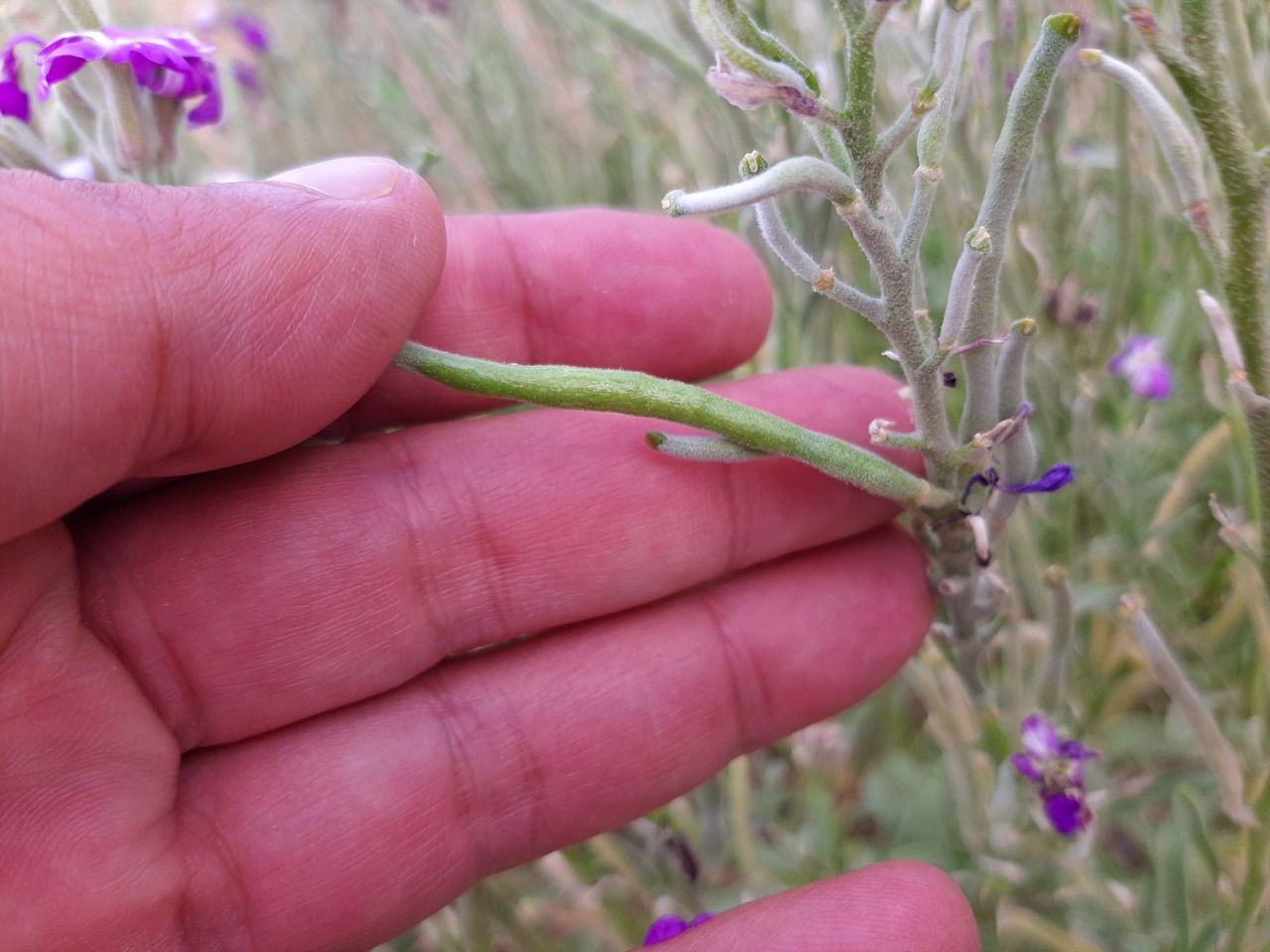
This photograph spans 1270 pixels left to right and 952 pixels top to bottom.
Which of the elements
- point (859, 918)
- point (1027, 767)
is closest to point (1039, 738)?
point (1027, 767)

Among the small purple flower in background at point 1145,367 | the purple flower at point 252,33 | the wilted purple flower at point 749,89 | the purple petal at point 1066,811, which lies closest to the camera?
the wilted purple flower at point 749,89

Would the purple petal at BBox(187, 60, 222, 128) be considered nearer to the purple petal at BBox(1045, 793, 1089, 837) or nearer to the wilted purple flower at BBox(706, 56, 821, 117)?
the wilted purple flower at BBox(706, 56, 821, 117)

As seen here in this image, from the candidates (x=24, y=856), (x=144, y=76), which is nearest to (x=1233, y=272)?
(x=144, y=76)

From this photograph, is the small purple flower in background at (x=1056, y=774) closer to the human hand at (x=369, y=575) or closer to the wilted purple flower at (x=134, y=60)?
the human hand at (x=369, y=575)

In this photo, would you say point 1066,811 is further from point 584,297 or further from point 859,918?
point 584,297

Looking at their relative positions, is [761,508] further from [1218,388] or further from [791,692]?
[1218,388]

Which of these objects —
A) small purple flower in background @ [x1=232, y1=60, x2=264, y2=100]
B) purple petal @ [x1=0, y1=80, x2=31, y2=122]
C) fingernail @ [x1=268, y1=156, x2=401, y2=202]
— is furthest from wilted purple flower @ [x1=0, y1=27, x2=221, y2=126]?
small purple flower in background @ [x1=232, y1=60, x2=264, y2=100]

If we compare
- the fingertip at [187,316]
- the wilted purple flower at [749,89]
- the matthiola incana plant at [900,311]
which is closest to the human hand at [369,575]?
the fingertip at [187,316]
